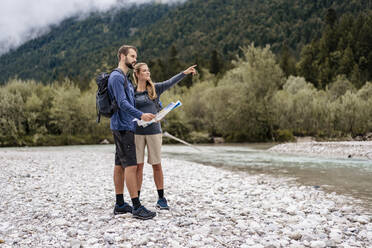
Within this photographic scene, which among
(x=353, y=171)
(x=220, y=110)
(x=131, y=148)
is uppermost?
(x=220, y=110)

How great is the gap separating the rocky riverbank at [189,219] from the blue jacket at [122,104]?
151 centimetres

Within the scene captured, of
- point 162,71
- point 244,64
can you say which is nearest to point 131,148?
point 244,64

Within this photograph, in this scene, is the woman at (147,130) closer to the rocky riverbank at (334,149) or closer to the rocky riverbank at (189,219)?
Answer: the rocky riverbank at (189,219)

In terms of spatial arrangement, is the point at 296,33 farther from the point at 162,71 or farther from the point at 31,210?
the point at 31,210

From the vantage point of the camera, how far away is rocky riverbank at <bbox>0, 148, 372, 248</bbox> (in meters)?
4.03

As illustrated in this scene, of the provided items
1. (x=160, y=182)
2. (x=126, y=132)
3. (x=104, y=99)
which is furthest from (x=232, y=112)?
(x=104, y=99)

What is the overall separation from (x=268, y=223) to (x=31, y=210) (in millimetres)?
4161

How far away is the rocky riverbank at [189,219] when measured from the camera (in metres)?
4.03

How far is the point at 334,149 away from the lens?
19.2 meters

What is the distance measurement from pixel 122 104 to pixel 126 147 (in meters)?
0.72

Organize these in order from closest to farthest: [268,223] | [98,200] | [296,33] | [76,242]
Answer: [76,242] < [268,223] < [98,200] < [296,33]

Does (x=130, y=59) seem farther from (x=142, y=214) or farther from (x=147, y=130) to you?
(x=142, y=214)

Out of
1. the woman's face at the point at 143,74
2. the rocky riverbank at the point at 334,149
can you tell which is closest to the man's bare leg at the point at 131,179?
the woman's face at the point at 143,74

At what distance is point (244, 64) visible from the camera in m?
37.0
